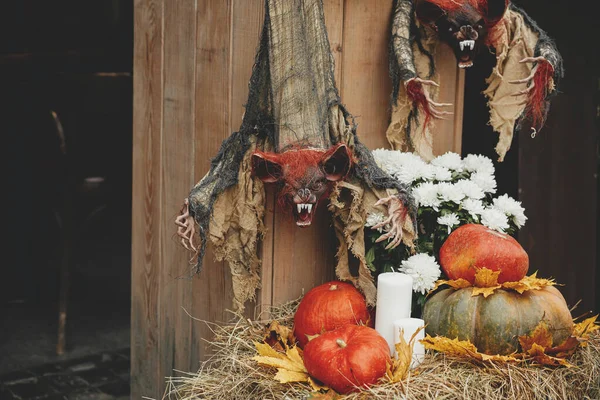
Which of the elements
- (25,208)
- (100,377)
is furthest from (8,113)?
(100,377)

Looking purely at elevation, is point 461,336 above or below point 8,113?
below

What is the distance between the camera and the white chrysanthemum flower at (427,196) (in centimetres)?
302

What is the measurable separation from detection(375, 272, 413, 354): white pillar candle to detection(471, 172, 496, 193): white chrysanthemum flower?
59cm

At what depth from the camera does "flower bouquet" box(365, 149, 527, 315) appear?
116 inches

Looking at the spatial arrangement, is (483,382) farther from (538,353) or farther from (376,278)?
(376,278)

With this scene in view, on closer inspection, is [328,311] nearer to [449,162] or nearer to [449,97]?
[449,162]

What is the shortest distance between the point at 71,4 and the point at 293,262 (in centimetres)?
472

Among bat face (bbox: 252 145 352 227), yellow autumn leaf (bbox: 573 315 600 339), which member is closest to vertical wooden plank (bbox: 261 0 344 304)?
bat face (bbox: 252 145 352 227)

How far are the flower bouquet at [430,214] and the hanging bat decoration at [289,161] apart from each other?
12cm

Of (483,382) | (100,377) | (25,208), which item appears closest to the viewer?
(483,382)

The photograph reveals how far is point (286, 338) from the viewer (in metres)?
2.96

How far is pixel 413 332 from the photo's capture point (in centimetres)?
275

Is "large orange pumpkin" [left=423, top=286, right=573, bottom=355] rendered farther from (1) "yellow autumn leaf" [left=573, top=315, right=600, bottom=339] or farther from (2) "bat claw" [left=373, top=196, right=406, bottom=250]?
(2) "bat claw" [left=373, top=196, right=406, bottom=250]

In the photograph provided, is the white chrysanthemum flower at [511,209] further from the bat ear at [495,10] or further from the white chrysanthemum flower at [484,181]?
the bat ear at [495,10]
